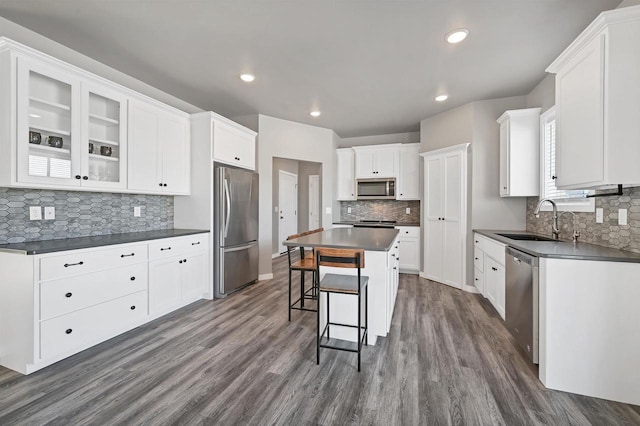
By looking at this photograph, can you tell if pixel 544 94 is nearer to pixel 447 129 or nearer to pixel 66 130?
pixel 447 129

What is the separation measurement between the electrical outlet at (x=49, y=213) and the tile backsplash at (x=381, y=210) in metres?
4.54

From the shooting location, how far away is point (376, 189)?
209 inches

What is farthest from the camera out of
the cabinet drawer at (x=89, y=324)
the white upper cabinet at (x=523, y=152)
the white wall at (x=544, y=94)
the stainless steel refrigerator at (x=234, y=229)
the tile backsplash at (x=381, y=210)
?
the tile backsplash at (x=381, y=210)

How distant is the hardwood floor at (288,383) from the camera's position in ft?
5.17

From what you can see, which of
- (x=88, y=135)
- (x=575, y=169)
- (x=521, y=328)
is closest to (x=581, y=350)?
(x=521, y=328)

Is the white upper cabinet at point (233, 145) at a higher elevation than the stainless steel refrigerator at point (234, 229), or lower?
higher

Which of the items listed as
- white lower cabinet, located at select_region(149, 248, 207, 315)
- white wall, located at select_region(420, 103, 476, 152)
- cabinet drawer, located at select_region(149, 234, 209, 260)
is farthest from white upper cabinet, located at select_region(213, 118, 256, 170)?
white wall, located at select_region(420, 103, 476, 152)

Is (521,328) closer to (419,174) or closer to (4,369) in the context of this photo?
(419,174)

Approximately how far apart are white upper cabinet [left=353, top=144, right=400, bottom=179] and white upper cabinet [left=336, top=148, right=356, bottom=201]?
0.15 meters

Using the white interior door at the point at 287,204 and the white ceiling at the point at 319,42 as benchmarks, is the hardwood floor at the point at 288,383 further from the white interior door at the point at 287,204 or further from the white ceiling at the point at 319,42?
the white interior door at the point at 287,204

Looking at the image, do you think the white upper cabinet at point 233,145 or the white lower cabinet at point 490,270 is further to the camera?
the white upper cabinet at point 233,145

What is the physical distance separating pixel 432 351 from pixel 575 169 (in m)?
1.75

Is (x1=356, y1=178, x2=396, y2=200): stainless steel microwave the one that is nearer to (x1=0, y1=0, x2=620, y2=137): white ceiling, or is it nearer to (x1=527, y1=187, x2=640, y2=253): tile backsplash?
A: (x1=0, y1=0, x2=620, y2=137): white ceiling

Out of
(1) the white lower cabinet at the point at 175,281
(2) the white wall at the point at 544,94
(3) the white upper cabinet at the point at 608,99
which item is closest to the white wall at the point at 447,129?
(2) the white wall at the point at 544,94
